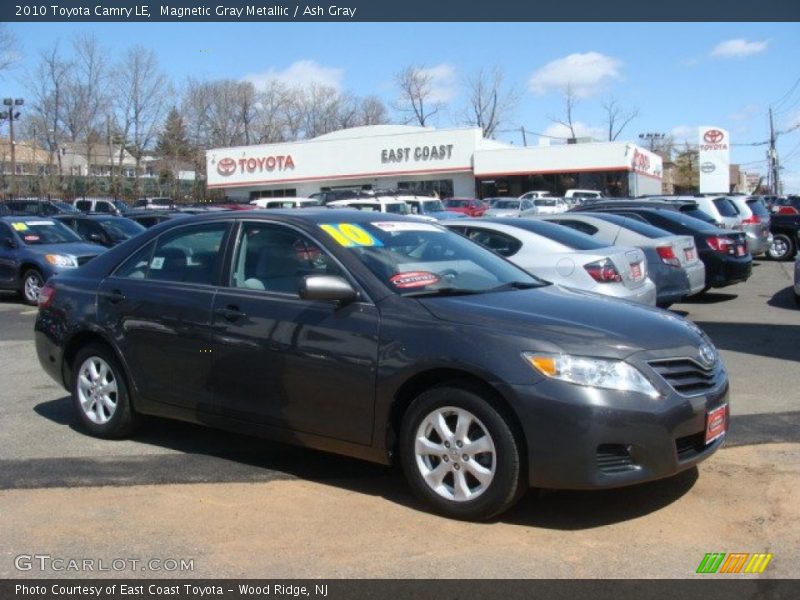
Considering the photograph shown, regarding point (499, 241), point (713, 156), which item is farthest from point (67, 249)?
point (713, 156)

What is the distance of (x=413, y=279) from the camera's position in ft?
16.7

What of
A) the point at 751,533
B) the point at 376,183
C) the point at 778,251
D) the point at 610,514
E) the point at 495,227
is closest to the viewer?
the point at 751,533

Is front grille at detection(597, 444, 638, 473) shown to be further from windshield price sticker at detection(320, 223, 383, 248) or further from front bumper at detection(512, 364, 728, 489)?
windshield price sticker at detection(320, 223, 383, 248)

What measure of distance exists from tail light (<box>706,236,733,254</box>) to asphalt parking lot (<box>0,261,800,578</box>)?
716 cm

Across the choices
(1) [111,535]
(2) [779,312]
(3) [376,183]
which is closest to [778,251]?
(2) [779,312]

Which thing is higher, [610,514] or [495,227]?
[495,227]

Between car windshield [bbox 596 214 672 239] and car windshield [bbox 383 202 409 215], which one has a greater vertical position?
car windshield [bbox 383 202 409 215]

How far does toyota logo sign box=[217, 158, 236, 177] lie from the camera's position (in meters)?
58.8

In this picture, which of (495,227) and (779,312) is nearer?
(495,227)

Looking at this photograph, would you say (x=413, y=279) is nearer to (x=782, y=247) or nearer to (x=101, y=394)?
(x=101, y=394)

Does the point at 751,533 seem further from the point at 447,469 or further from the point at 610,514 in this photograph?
the point at 447,469

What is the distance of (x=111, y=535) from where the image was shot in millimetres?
4547

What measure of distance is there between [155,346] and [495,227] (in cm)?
507
